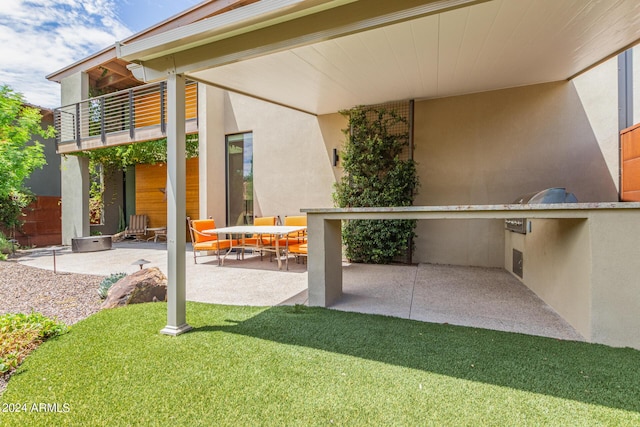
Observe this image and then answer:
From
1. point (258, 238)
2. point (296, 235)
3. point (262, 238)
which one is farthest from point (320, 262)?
point (262, 238)

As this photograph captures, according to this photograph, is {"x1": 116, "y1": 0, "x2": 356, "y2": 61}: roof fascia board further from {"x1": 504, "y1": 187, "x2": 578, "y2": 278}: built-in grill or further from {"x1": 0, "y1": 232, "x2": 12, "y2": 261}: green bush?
{"x1": 0, "y1": 232, "x2": 12, "y2": 261}: green bush

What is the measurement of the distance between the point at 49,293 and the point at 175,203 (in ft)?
10.5

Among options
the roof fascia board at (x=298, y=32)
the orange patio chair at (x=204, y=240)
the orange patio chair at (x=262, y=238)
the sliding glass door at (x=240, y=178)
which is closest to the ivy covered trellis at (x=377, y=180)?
the orange patio chair at (x=262, y=238)

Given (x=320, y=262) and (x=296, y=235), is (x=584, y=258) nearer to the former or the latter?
(x=320, y=262)

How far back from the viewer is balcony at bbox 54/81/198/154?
838 cm

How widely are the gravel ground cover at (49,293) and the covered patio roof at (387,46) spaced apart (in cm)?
Answer: 288

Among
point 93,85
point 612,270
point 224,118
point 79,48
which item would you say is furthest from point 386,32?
point 79,48

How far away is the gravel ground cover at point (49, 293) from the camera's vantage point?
373cm

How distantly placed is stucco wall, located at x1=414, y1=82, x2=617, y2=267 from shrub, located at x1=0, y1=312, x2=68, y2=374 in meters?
5.64

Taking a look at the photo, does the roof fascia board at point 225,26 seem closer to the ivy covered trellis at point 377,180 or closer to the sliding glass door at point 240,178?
the ivy covered trellis at point 377,180

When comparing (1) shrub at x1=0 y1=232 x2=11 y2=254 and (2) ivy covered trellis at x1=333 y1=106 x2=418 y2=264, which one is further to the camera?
(1) shrub at x1=0 y1=232 x2=11 y2=254

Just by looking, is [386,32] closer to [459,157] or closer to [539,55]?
[539,55]

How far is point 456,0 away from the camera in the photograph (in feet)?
6.77

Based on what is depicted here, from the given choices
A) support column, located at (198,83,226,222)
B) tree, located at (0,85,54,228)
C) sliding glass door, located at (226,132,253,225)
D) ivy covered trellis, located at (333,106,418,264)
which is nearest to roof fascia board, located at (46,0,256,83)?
support column, located at (198,83,226,222)
